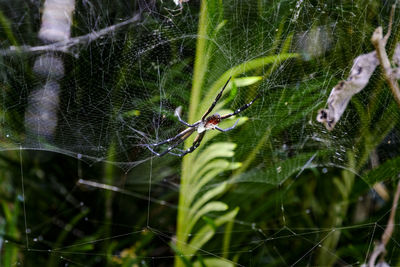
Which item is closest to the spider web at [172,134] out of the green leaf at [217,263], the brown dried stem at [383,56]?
the green leaf at [217,263]

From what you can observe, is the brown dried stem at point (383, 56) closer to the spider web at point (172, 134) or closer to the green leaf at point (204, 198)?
the spider web at point (172, 134)

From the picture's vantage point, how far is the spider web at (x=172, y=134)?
107 cm

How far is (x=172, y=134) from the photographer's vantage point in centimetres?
116

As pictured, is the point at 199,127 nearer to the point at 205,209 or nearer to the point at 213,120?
the point at 213,120

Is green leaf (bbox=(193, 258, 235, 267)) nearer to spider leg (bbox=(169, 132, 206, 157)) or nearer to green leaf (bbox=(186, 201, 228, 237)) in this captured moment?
green leaf (bbox=(186, 201, 228, 237))

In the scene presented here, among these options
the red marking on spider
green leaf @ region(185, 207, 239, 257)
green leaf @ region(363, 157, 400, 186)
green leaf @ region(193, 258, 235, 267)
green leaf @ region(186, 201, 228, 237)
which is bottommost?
green leaf @ region(193, 258, 235, 267)

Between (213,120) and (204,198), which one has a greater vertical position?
(213,120)

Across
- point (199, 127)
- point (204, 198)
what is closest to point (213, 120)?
point (199, 127)

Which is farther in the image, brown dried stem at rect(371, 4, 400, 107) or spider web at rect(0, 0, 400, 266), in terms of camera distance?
spider web at rect(0, 0, 400, 266)

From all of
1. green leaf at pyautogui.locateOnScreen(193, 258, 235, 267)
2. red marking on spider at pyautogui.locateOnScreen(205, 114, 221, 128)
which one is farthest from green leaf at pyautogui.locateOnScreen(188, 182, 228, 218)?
red marking on spider at pyautogui.locateOnScreen(205, 114, 221, 128)

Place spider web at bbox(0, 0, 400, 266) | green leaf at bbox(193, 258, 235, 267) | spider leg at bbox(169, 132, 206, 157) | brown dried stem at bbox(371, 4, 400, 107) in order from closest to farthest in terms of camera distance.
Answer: brown dried stem at bbox(371, 4, 400, 107) → spider web at bbox(0, 0, 400, 266) → spider leg at bbox(169, 132, 206, 157) → green leaf at bbox(193, 258, 235, 267)

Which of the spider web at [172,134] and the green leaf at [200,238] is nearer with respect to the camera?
the spider web at [172,134]

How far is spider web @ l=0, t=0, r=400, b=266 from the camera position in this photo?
1.07 meters

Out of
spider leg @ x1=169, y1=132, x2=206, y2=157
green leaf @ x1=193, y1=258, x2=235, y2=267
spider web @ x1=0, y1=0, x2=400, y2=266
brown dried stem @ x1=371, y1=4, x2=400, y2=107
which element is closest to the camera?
brown dried stem @ x1=371, y1=4, x2=400, y2=107
